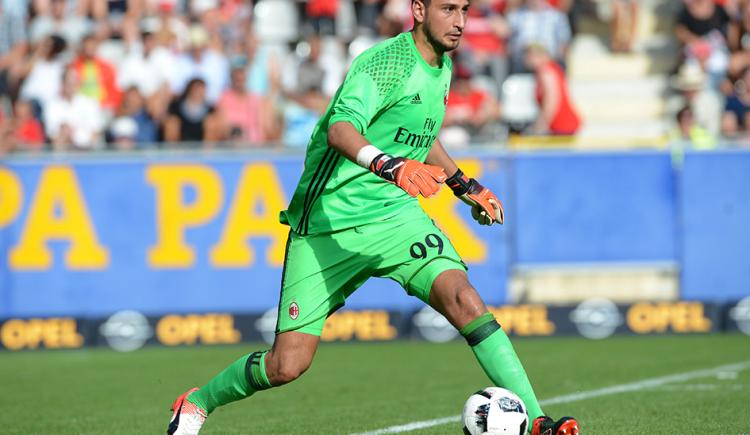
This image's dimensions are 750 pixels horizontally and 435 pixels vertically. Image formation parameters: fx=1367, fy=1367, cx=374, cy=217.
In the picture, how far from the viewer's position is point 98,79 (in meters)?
17.3

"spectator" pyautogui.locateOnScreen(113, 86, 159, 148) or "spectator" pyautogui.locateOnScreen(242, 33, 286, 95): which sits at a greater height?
"spectator" pyautogui.locateOnScreen(242, 33, 286, 95)

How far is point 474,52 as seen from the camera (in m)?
18.1

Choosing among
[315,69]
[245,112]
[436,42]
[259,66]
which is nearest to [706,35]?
[315,69]

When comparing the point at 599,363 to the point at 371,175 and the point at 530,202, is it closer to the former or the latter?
the point at 530,202

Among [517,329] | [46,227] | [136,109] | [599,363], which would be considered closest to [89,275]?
[46,227]

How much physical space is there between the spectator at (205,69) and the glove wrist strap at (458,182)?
32.9 feet

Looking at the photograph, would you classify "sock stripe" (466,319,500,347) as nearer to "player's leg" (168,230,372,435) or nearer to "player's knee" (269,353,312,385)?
"player's leg" (168,230,372,435)

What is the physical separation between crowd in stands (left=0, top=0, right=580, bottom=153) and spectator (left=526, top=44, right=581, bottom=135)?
0.02 metres

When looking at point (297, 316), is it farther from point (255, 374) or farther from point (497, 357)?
point (497, 357)

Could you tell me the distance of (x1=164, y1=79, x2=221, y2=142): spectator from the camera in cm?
1573

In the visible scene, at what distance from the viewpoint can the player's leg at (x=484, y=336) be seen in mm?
6871

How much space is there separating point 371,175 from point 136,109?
9.46m

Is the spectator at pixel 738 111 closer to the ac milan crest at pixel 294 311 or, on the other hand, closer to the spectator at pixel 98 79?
the spectator at pixel 98 79

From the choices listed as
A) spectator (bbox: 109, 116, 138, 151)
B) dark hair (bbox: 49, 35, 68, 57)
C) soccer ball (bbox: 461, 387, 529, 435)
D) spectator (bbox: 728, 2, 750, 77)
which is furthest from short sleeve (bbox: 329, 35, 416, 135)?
spectator (bbox: 728, 2, 750, 77)
